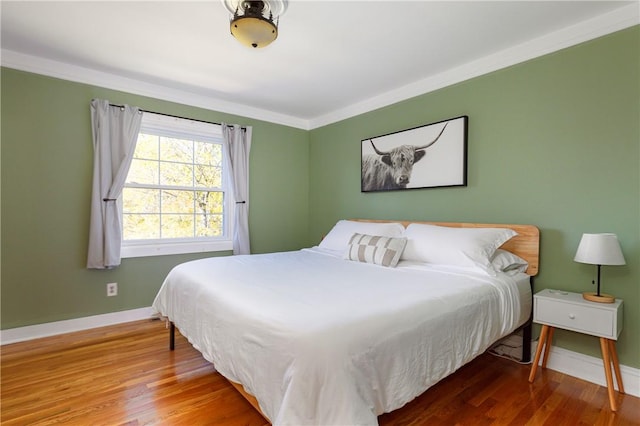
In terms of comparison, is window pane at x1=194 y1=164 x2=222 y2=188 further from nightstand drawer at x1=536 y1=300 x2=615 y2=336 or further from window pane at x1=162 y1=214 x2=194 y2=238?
nightstand drawer at x1=536 y1=300 x2=615 y2=336

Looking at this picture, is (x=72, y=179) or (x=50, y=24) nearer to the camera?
(x=50, y=24)

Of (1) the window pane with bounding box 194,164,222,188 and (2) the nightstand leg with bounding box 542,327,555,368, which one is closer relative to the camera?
(2) the nightstand leg with bounding box 542,327,555,368

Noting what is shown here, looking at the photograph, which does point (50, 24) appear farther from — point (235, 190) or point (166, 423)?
point (166, 423)

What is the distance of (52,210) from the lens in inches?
107

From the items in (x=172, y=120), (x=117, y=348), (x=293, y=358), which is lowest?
(x=117, y=348)

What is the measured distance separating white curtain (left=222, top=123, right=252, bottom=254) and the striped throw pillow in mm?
1516

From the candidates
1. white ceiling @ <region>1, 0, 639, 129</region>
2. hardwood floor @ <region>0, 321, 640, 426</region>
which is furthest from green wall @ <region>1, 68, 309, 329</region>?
hardwood floor @ <region>0, 321, 640, 426</region>

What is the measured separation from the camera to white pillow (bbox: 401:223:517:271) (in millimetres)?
2197

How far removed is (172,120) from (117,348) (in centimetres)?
226

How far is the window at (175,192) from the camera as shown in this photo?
3166 millimetres

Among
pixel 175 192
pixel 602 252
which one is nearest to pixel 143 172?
pixel 175 192

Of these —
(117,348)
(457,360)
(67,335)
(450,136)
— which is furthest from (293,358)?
(67,335)

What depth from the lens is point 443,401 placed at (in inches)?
70.1

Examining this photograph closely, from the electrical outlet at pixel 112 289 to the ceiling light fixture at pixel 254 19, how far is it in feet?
8.59
